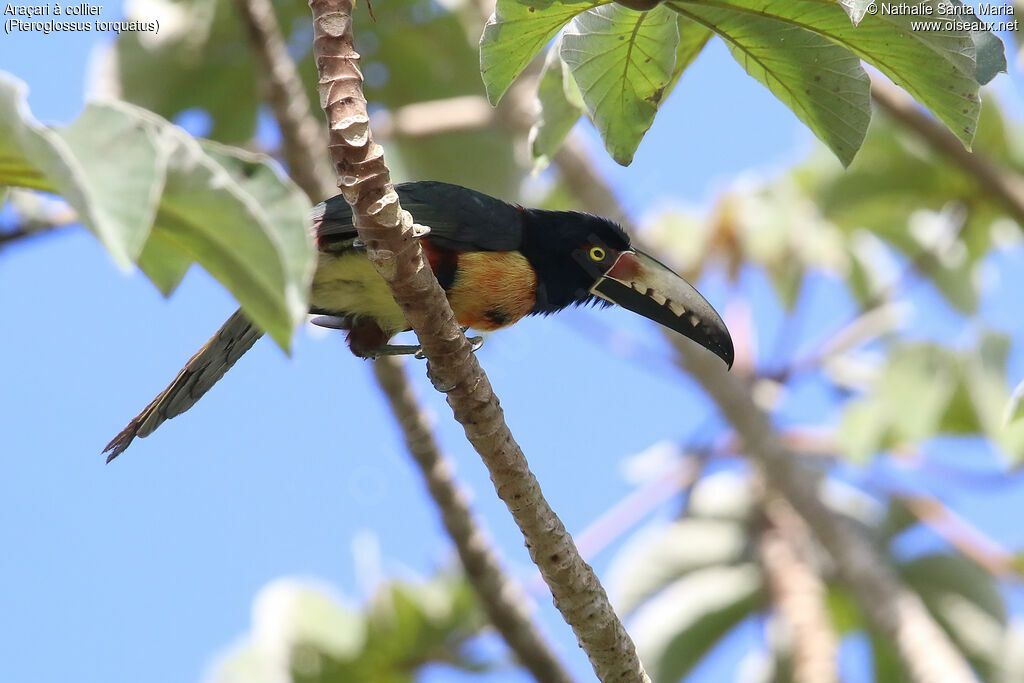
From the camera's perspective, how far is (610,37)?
2498mm

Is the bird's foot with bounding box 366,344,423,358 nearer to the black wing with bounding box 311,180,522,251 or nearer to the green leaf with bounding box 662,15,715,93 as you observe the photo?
the black wing with bounding box 311,180,522,251

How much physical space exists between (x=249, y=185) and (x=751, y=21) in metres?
1.36

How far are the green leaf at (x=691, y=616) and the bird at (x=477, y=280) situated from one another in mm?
3697

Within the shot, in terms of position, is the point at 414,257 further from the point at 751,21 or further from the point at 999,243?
the point at 999,243

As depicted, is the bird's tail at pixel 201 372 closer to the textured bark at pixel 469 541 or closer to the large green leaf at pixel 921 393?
the textured bark at pixel 469 541

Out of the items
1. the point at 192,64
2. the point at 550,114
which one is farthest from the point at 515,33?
the point at 192,64

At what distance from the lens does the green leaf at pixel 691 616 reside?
708 centimetres

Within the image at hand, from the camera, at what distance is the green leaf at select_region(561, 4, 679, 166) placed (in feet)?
8.12

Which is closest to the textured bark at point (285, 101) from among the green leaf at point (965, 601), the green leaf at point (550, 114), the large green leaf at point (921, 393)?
the green leaf at point (550, 114)

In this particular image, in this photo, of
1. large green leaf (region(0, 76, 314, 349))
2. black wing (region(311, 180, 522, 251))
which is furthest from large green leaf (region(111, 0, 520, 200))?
large green leaf (region(0, 76, 314, 349))

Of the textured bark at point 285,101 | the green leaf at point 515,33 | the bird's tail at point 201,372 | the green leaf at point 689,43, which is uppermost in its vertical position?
the textured bark at point 285,101

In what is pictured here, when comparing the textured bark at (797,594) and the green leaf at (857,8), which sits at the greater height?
the textured bark at (797,594)

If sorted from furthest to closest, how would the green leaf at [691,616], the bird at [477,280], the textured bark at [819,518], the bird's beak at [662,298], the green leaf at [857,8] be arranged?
1. the green leaf at [691,616]
2. the textured bark at [819,518]
3. the bird's beak at [662,298]
4. the bird at [477,280]
5. the green leaf at [857,8]

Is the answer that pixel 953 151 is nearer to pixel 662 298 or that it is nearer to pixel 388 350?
pixel 662 298
